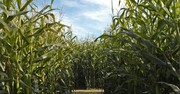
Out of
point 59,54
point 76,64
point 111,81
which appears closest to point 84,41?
point 76,64

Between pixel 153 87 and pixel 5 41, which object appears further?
pixel 153 87

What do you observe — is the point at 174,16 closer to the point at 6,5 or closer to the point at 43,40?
the point at 6,5

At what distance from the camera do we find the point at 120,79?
4.93 m

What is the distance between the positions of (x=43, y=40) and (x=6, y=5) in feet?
5.49

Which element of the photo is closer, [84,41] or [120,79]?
[120,79]

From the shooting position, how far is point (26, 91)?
2955 mm

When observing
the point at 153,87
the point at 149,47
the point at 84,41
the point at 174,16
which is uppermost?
the point at 84,41

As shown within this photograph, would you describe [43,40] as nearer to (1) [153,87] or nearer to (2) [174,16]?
(1) [153,87]

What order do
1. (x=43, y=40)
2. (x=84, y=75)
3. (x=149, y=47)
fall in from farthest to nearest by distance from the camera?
(x=84, y=75) → (x=43, y=40) → (x=149, y=47)

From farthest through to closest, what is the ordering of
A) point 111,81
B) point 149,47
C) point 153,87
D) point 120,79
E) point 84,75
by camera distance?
point 84,75 → point 111,81 → point 120,79 → point 153,87 → point 149,47

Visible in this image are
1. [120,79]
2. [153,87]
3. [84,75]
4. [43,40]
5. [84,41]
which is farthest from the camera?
[84,41]

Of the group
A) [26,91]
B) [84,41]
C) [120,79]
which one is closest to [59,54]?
[120,79]

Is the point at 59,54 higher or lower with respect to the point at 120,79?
higher

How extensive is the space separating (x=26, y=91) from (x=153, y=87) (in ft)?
4.00
